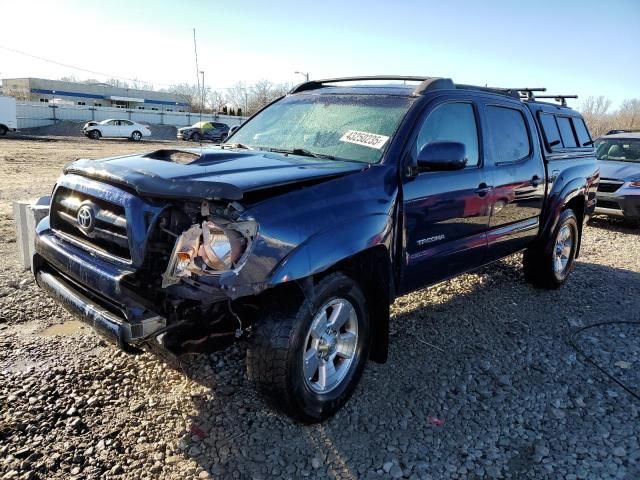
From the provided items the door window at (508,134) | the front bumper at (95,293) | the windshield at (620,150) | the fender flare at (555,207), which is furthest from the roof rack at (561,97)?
the front bumper at (95,293)

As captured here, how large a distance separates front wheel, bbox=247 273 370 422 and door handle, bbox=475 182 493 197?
1.54 m

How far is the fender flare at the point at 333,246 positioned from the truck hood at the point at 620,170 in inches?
330

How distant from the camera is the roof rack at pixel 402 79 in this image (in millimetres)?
3913

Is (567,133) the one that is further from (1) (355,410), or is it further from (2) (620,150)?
(2) (620,150)

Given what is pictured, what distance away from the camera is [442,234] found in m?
3.88

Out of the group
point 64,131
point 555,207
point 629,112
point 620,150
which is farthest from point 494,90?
point 629,112

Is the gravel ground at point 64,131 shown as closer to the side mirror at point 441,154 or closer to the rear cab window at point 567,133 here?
the rear cab window at point 567,133

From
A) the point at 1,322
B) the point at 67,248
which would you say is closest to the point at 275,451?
the point at 67,248

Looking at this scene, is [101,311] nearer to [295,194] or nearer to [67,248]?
[67,248]

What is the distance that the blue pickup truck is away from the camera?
2.59 m

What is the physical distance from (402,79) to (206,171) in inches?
84.4

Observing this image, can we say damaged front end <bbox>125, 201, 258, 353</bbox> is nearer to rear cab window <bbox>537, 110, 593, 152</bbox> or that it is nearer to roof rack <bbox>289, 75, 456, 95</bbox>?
roof rack <bbox>289, 75, 456, 95</bbox>

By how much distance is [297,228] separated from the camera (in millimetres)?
2738

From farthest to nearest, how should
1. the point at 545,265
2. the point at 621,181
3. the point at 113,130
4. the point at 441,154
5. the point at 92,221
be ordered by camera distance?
the point at 113,130 < the point at 621,181 < the point at 545,265 < the point at 441,154 < the point at 92,221
